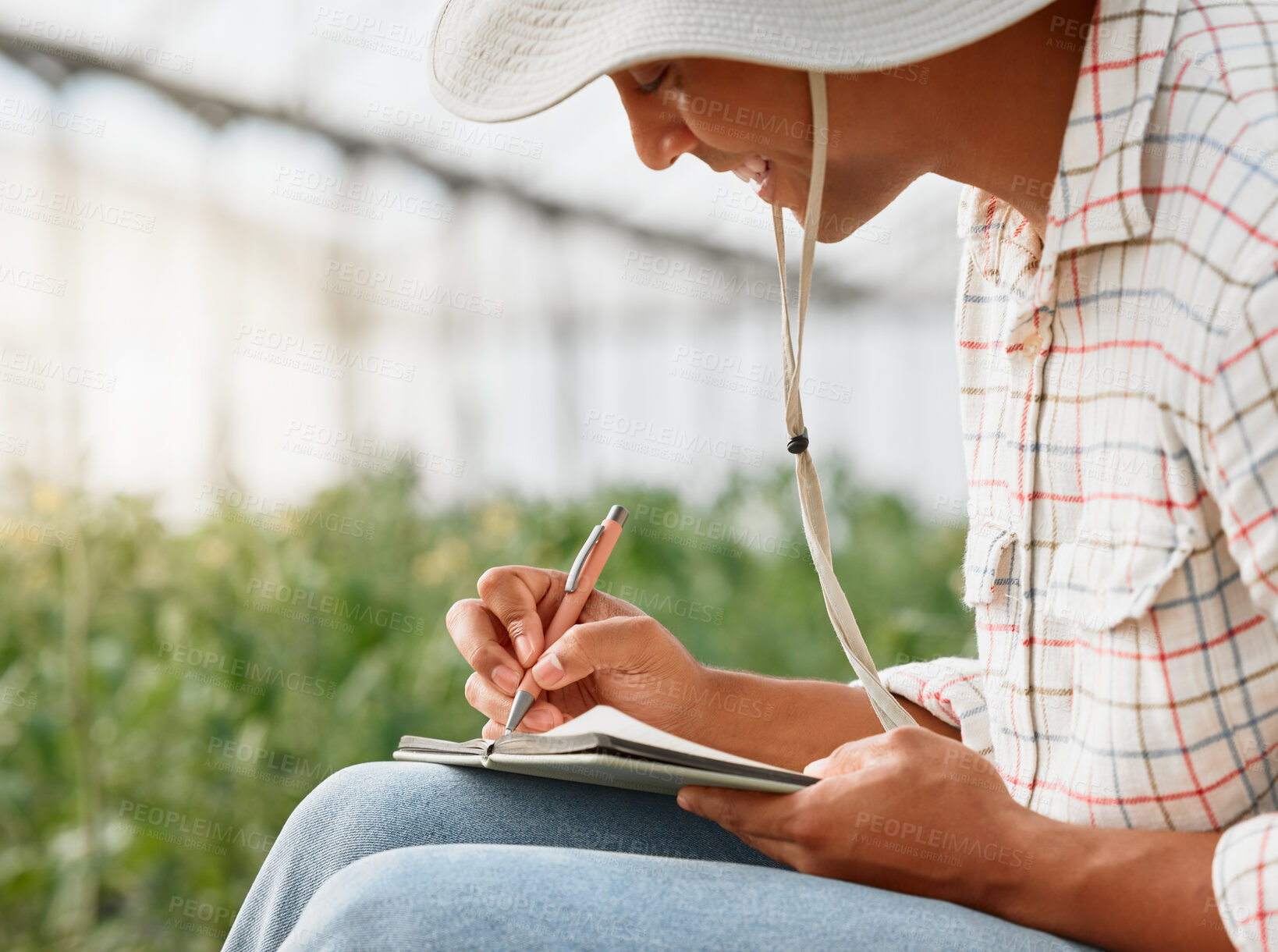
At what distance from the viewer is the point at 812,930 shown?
0.60 metres

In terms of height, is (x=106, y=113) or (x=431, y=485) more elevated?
(x=106, y=113)

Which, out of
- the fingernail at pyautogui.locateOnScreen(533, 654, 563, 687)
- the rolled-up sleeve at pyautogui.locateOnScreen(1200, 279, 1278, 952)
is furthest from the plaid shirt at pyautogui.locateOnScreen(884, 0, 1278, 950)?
the fingernail at pyautogui.locateOnScreen(533, 654, 563, 687)

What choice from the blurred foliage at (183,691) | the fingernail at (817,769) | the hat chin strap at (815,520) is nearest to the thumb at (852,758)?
the fingernail at (817,769)

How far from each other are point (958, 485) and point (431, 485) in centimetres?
310

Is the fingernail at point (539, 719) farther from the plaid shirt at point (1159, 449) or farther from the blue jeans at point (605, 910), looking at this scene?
the plaid shirt at point (1159, 449)

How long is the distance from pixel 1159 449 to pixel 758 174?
14.9 inches

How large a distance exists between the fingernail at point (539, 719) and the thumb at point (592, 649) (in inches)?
1.0

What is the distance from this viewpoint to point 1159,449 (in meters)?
0.68

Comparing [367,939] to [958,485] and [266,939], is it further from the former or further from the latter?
[958,485]

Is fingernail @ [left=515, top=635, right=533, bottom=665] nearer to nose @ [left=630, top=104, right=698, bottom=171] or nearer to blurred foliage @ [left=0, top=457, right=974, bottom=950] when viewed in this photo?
nose @ [left=630, top=104, right=698, bottom=171]

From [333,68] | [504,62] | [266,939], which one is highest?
[333,68]

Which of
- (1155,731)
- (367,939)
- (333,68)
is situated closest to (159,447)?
(333,68)

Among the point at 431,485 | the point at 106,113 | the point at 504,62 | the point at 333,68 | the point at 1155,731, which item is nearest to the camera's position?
the point at 1155,731

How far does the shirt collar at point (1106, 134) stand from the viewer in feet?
2.28
